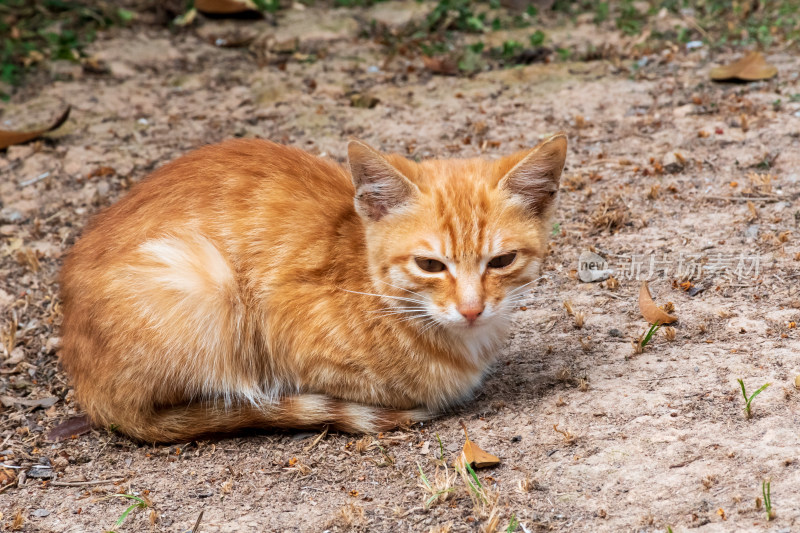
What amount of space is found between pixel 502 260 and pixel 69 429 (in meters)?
2.13

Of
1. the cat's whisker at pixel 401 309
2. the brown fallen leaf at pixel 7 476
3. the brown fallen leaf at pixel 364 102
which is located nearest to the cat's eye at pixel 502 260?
the cat's whisker at pixel 401 309

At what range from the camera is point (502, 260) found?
3.41m

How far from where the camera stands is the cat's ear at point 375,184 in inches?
130

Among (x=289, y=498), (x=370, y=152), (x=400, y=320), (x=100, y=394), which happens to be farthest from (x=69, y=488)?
(x=370, y=152)

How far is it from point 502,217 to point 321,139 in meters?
2.83

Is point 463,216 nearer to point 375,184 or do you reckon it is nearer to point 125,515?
point 375,184

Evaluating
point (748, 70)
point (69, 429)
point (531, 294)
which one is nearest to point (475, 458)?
point (531, 294)

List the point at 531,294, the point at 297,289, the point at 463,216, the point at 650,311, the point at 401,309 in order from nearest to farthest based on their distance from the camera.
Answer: the point at 463,216
the point at 401,309
the point at 297,289
the point at 650,311
the point at 531,294

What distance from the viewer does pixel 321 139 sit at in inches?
235

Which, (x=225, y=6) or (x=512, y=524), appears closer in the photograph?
(x=512, y=524)

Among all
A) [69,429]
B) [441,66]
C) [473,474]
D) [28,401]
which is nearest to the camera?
[473,474]

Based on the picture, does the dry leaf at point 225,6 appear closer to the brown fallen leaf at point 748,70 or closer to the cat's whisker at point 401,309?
the brown fallen leaf at point 748,70

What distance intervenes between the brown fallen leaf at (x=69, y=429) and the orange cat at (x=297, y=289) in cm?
20

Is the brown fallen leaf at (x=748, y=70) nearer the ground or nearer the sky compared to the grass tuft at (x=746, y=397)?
nearer the sky
